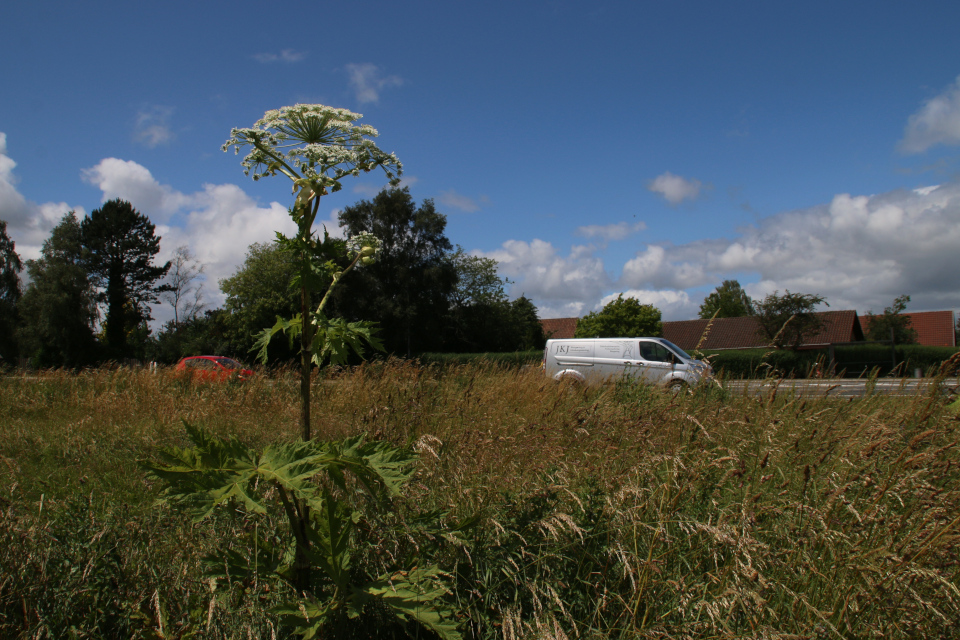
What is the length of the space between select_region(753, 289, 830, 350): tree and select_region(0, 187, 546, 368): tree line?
21136mm

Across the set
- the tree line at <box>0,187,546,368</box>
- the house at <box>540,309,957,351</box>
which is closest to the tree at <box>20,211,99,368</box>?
the tree line at <box>0,187,546,368</box>

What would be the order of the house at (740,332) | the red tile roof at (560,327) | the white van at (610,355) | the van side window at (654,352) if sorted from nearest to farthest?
the white van at (610,355) < the van side window at (654,352) < the house at (740,332) < the red tile roof at (560,327)

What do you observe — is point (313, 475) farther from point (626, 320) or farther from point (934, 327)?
point (934, 327)

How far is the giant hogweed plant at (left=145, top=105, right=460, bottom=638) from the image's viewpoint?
64.2 inches

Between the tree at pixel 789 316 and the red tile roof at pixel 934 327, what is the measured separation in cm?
3745

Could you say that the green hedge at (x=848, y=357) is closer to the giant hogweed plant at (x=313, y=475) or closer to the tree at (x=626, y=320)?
the tree at (x=626, y=320)

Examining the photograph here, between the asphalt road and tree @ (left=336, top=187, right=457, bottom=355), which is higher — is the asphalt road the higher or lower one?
the lower one

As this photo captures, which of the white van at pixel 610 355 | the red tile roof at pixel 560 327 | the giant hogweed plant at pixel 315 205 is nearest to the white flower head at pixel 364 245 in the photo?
the giant hogweed plant at pixel 315 205

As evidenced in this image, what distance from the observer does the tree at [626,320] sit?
40.4m

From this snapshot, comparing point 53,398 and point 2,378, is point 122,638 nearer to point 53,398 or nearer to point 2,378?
point 53,398

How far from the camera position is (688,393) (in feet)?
16.3

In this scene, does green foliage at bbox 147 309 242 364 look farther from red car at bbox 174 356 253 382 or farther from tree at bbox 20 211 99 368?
red car at bbox 174 356 253 382

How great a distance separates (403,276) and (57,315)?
25.1m

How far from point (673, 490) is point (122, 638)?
2.45 meters
